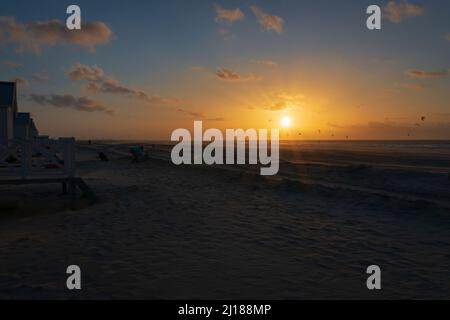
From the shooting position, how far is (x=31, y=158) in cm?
1175

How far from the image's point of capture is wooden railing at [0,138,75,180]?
11350 millimetres

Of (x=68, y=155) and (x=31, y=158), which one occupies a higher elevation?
(x=68, y=155)

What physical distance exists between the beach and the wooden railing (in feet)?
3.15

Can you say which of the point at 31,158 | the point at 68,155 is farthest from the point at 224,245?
the point at 31,158

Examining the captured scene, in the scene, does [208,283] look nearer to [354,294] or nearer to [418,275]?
[354,294]

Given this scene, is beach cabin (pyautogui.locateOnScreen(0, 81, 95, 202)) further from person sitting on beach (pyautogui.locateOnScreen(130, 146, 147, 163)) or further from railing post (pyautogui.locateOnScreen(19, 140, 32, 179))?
person sitting on beach (pyautogui.locateOnScreen(130, 146, 147, 163))

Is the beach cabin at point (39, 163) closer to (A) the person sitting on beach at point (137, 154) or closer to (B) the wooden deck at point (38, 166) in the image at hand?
(B) the wooden deck at point (38, 166)

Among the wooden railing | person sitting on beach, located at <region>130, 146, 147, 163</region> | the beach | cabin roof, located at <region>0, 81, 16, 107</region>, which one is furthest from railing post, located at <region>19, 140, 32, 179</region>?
person sitting on beach, located at <region>130, 146, 147, 163</region>

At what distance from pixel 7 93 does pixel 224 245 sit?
23.9m

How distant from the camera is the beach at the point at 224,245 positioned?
4977 mm

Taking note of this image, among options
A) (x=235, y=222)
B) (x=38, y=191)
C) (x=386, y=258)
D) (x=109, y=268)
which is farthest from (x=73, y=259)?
(x=38, y=191)

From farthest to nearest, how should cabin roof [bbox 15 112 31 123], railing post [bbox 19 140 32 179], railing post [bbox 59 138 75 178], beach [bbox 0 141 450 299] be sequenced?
cabin roof [bbox 15 112 31 123] → railing post [bbox 59 138 75 178] → railing post [bbox 19 140 32 179] → beach [bbox 0 141 450 299]

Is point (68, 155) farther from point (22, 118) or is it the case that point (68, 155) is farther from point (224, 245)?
point (22, 118)

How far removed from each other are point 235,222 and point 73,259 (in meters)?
4.15
